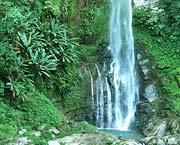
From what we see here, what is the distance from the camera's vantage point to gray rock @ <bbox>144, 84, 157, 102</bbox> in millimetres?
12109

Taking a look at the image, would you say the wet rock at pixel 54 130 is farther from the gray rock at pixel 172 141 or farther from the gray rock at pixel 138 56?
the gray rock at pixel 138 56

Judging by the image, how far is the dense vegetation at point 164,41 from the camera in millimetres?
11961

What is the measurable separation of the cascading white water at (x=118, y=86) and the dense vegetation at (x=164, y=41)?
2.03 ft

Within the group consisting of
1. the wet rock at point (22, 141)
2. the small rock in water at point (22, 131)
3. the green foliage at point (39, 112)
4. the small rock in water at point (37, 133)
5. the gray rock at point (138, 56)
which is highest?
the gray rock at point (138, 56)

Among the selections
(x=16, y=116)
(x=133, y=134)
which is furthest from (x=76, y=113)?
(x=16, y=116)

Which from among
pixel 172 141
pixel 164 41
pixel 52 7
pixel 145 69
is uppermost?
pixel 52 7

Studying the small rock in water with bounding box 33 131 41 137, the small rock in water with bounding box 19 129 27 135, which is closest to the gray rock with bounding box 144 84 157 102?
the small rock in water with bounding box 33 131 41 137

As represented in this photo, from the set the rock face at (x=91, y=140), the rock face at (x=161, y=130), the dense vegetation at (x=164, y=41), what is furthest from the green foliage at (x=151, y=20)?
the rock face at (x=91, y=140)

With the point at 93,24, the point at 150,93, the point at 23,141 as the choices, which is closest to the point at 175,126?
the point at 150,93

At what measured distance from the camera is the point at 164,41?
45.2 ft

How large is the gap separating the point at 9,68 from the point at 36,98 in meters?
→ 1.07

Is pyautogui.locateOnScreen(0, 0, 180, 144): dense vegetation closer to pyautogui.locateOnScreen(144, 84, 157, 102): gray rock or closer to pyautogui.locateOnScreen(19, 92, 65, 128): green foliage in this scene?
pyautogui.locateOnScreen(19, 92, 65, 128): green foliage

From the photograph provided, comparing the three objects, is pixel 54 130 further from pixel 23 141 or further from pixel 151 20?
pixel 151 20

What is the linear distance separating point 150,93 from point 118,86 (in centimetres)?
99
